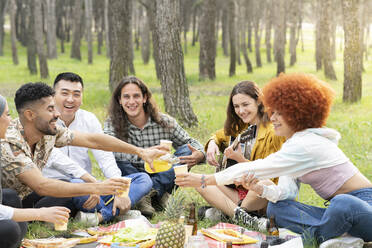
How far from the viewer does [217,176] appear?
431cm

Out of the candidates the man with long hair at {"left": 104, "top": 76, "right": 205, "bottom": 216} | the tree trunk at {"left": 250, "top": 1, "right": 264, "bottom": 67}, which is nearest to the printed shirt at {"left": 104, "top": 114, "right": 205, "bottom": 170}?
Result: the man with long hair at {"left": 104, "top": 76, "right": 205, "bottom": 216}

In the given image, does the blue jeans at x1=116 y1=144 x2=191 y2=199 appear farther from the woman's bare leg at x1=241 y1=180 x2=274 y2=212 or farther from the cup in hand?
the cup in hand

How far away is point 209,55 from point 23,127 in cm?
1530

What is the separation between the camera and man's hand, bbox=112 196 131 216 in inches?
209

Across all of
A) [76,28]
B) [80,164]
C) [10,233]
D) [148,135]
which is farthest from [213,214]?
[76,28]

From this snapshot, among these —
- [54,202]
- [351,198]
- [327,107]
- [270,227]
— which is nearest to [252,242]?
[270,227]

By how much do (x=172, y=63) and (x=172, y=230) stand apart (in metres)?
6.74

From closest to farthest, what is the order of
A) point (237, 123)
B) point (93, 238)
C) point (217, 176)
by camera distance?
point (217, 176) → point (93, 238) → point (237, 123)

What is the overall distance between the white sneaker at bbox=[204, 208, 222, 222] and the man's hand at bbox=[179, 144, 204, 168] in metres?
0.77

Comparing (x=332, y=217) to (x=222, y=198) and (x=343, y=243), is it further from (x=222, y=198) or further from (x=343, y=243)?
(x=222, y=198)

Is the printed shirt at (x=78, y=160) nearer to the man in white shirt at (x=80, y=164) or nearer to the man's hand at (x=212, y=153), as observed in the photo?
the man in white shirt at (x=80, y=164)

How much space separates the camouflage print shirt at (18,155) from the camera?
4395mm

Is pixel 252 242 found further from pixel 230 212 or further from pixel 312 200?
pixel 312 200

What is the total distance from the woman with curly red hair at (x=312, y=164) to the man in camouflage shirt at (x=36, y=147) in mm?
1010
